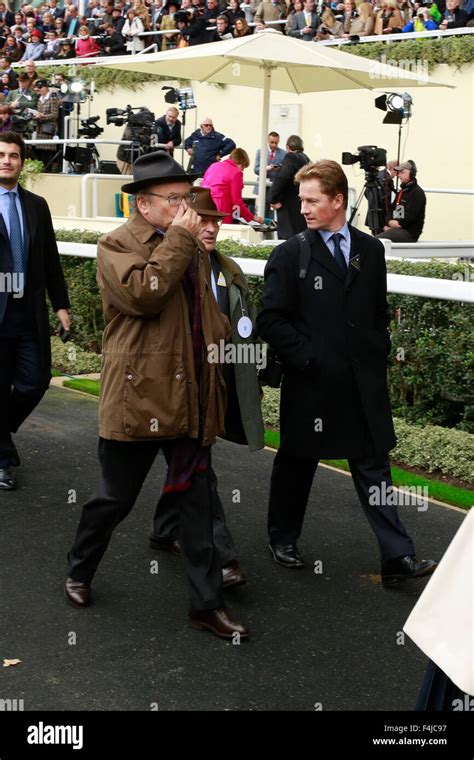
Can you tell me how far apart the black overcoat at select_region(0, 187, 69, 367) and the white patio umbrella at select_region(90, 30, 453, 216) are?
7.50 meters

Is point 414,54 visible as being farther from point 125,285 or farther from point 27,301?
point 125,285

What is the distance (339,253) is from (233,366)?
74 cm

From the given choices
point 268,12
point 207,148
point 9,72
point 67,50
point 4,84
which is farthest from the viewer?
point 67,50

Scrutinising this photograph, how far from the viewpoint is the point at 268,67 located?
15172 mm

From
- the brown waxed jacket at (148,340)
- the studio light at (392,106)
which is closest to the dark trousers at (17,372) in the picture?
the brown waxed jacket at (148,340)

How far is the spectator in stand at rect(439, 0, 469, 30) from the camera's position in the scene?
65.6ft

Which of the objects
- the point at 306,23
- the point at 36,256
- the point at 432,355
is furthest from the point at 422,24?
the point at 36,256

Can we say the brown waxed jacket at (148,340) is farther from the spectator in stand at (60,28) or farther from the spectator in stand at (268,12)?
the spectator in stand at (60,28)

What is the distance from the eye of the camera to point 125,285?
4.42 m

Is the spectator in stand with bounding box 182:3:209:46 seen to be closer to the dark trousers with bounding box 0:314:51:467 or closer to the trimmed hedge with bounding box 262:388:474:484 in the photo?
the trimmed hedge with bounding box 262:388:474:484

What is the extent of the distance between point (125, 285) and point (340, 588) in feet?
6.08

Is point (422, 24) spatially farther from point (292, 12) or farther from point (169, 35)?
point (169, 35)
